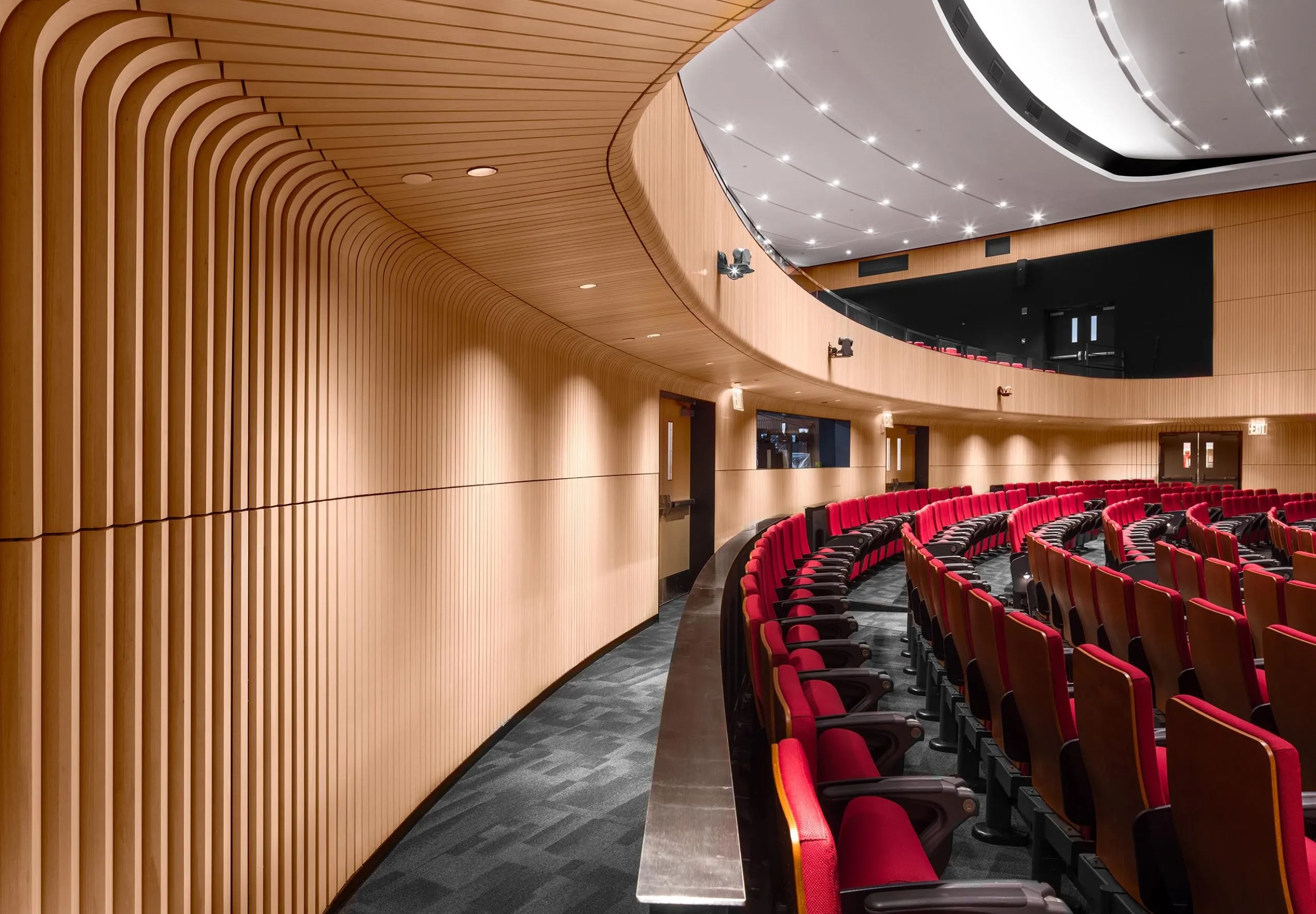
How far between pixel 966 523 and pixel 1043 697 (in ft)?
24.4

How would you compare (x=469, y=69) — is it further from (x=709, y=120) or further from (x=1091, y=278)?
(x=1091, y=278)

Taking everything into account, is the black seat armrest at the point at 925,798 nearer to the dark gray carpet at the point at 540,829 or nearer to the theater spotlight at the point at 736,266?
the dark gray carpet at the point at 540,829

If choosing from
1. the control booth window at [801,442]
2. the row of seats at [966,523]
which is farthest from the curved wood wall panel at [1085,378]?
the row of seats at [966,523]

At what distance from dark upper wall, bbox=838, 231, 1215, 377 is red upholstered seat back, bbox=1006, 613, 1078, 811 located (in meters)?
15.8

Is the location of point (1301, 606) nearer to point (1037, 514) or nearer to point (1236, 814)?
point (1236, 814)

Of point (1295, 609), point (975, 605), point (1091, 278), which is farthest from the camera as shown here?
point (1091, 278)

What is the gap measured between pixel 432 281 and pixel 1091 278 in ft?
56.3

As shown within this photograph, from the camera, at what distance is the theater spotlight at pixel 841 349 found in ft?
29.1

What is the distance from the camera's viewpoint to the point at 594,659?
583 cm

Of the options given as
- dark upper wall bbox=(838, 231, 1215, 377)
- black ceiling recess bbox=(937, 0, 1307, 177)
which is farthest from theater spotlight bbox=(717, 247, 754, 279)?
dark upper wall bbox=(838, 231, 1215, 377)

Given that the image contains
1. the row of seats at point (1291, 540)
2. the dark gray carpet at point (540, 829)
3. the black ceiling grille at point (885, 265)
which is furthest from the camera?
the black ceiling grille at point (885, 265)

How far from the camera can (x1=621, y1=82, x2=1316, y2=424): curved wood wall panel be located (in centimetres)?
602

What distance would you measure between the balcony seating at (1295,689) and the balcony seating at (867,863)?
4.36 ft

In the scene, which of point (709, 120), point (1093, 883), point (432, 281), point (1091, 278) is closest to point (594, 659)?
point (432, 281)
